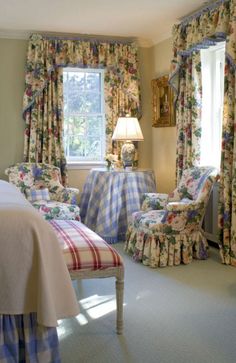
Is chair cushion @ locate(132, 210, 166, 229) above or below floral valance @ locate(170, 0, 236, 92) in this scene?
below

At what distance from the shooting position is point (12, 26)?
509 cm

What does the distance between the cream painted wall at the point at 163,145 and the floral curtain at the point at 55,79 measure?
32cm

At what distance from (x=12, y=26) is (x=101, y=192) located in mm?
2247

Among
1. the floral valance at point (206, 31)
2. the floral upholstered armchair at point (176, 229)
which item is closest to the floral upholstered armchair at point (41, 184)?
the floral upholstered armchair at point (176, 229)

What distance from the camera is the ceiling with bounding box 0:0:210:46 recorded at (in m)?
4.33

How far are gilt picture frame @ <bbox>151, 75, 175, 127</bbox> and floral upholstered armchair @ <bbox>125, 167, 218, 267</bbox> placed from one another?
4.08 ft

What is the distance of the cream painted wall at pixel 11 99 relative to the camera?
530 centimetres

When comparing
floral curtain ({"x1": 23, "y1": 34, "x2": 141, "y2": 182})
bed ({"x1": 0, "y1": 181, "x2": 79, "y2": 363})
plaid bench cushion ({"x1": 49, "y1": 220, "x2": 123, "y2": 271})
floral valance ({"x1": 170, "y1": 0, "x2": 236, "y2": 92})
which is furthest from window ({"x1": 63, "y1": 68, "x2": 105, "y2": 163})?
bed ({"x1": 0, "y1": 181, "x2": 79, "y2": 363})

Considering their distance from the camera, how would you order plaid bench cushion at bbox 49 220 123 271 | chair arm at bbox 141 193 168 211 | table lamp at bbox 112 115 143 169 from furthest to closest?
table lamp at bbox 112 115 143 169, chair arm at bbox 141 193 168 211, plaid bench cushion at bbox 49 220 123 271

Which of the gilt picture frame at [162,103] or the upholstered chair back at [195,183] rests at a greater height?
the gilt picture frame at [162,103]

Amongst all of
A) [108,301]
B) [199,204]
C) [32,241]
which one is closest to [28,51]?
[199,204]

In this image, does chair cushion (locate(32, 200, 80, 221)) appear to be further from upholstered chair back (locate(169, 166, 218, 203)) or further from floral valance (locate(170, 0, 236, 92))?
floral valance (locate(170, 0, 236, 92))

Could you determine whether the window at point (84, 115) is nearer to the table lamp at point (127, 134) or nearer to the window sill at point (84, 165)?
the window sill at point (84, 165)

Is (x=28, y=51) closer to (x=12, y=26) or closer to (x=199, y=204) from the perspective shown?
(x=12, y=26)
